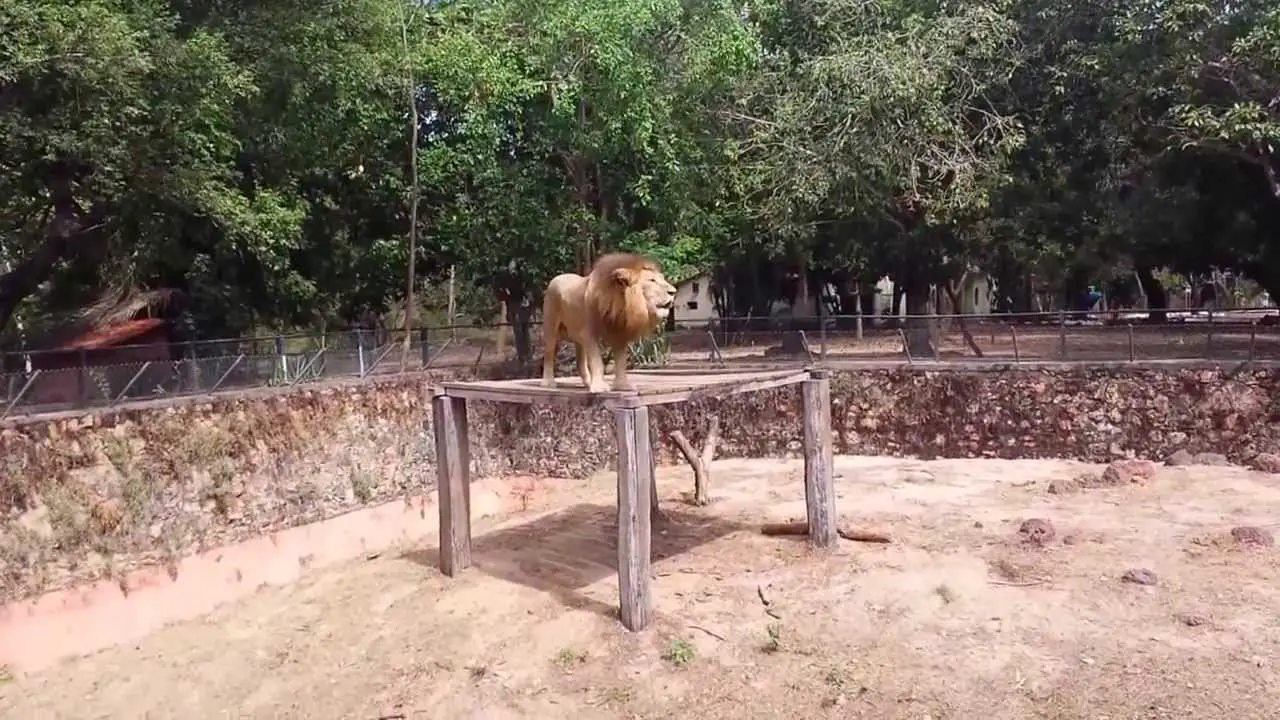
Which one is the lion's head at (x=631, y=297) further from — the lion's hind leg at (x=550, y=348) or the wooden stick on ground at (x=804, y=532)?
the wooden stick on ground at (x=804, y=532)

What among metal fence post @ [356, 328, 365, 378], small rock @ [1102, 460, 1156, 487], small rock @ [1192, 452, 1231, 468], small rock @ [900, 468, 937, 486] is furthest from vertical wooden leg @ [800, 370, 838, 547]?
metal fence post @ [356, 328, 365, 378]

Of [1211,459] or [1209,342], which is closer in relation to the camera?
[1211,459]

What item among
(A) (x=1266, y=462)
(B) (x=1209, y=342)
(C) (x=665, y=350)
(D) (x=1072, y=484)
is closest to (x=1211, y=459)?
(A) (x=1266, y=462)

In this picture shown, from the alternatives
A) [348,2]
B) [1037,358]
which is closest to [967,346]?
[1037,358]

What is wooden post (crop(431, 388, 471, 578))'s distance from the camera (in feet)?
34.4

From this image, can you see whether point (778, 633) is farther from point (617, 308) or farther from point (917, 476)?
point (917, 476)

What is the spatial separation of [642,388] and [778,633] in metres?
2.47

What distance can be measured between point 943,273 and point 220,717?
62.0ft

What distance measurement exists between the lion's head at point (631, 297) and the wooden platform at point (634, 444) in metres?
0.56

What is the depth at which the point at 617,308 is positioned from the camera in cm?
858

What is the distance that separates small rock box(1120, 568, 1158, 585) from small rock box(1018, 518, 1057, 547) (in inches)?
45.0

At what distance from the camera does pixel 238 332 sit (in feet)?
56.9

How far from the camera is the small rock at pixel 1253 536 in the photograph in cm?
977

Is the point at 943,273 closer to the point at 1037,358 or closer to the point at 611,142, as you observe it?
the point at 1037,358
